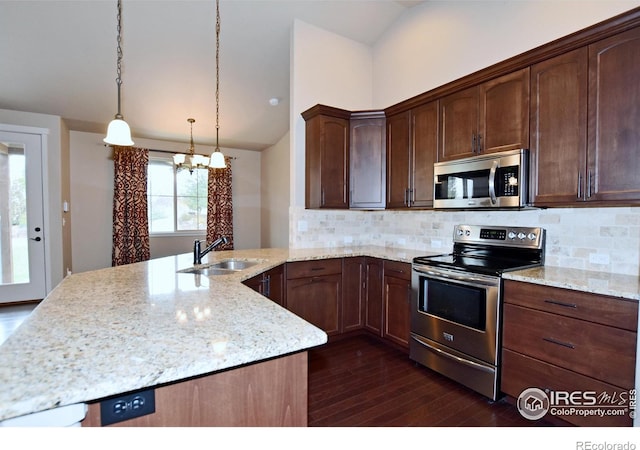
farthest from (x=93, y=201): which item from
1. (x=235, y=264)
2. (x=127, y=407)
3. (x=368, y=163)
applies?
(x=127, y=407)

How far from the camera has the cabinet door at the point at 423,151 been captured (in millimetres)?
2836

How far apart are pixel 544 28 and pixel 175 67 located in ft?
12.7

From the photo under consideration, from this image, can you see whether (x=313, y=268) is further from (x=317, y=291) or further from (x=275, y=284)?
(x=275, y=284)

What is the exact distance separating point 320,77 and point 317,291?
242cm

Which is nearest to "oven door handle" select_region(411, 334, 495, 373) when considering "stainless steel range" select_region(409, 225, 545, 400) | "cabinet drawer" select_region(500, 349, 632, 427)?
"stainless steel range" select_region(409, 225, 545, 400)

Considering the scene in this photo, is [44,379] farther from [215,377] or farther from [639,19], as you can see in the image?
[639,19]

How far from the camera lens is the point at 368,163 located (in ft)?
11.0

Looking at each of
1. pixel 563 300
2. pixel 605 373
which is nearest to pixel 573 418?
pixel 605 373

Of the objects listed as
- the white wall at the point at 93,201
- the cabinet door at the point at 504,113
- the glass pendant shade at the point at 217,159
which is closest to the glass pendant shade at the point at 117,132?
the glass pendant shade at the point at 217,159

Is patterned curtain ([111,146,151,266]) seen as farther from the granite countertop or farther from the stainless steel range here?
the stainless steel range

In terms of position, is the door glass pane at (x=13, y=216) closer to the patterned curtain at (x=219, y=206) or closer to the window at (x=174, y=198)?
the window at (x=174, y=198)

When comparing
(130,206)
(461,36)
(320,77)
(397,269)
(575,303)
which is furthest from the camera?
(130,206)

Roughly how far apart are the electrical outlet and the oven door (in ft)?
6.56

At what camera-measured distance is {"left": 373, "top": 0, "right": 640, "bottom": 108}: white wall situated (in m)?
2.31
